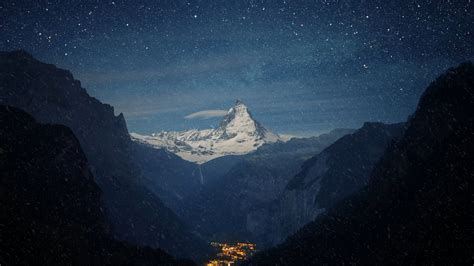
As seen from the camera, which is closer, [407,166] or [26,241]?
[26,241]

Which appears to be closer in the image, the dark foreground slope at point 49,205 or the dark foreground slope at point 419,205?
the dark foreground slope at point 49,205

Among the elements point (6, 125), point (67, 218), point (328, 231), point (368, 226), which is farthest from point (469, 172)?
point (6, 125)

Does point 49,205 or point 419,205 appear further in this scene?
point 419,205

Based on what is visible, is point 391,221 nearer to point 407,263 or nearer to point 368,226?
point 368,226

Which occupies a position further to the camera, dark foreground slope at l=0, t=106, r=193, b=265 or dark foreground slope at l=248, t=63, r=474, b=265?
dark foreground slope at l=248, t=63, r=474, b=265

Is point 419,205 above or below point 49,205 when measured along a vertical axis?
below
